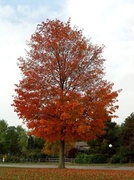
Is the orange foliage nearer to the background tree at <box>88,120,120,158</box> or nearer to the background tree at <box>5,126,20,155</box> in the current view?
the background tree at <box>88,120,120,158</box>

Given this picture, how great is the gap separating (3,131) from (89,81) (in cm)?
7270

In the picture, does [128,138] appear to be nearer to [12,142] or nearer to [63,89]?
[63,89]

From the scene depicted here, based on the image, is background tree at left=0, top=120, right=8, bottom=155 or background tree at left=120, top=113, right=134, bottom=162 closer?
background tree at left=120, top=113, right=134, bottom=162

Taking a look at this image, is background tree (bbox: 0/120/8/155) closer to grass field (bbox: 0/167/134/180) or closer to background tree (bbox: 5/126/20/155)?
background tree (bbox: 5/126/20/155)

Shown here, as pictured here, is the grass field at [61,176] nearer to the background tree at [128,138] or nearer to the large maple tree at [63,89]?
the large maple tree at [63,89]

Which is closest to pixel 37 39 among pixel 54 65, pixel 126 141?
pixel 54 65

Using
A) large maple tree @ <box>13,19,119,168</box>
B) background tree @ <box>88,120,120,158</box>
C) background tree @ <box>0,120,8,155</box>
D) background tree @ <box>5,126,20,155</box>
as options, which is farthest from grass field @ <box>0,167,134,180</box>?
background tree @ <box>5,126,20,155</box>

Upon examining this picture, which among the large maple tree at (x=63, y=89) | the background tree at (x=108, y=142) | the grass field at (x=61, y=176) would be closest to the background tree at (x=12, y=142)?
the background tree at (x=108, y=142)

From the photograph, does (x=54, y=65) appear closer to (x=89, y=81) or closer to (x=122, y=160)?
(x=89, y=81)

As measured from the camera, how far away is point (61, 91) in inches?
1136

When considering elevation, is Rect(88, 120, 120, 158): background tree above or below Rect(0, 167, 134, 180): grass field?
above

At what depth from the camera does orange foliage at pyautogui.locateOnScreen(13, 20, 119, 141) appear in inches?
1118

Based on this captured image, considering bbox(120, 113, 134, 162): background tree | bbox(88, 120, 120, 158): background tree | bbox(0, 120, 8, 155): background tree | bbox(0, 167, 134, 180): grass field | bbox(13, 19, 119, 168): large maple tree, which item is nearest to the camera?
bbox(0, 167, 134, 180): grass field

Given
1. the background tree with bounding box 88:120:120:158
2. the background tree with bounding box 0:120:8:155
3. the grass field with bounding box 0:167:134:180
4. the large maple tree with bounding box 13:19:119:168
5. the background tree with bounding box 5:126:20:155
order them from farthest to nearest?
the background tree with bounding box 5:126:20:155, the background tree with bounding box 0:120:8:155, the background tree with bounding box 88:120:120:158, the large maple tree with bounding box 13:19:119:168, the grass field with bounding box 0:167:134:180
